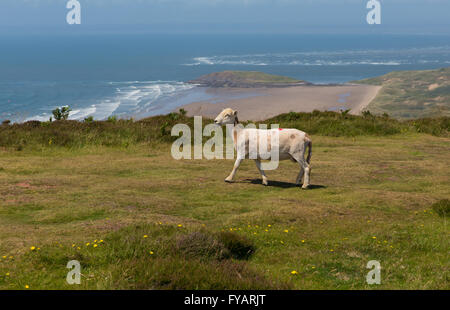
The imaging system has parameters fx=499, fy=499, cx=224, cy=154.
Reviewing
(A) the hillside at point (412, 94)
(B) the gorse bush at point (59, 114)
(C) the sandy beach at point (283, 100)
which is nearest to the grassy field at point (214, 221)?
(B) the gorse bush at point (59, 114)

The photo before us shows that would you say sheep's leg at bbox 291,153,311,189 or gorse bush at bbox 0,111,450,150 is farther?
gorse bush at bbox 0,111,450,150

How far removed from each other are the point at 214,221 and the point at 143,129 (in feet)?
59.9

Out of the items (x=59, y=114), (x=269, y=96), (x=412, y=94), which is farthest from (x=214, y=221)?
(x=412, y=94)

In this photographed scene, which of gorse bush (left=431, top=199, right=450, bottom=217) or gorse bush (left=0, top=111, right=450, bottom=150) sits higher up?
gorse bush (left=0, top=111, right=450, bottom=150)

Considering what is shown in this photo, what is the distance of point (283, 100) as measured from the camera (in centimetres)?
8856

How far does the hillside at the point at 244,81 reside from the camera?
114 meters

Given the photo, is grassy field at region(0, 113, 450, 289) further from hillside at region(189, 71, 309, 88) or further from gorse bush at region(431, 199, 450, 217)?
hillside at region(189, 71, 309, 88)

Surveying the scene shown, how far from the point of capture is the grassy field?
8.23 m

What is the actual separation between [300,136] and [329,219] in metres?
5.25

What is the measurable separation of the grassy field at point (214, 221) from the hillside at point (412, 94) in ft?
177

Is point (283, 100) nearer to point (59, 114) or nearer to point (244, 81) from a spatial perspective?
point (244, 81)

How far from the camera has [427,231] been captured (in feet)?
37.8

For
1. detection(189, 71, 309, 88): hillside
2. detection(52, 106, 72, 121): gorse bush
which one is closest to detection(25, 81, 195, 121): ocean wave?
detection(189, 71, 309, 88): hillside

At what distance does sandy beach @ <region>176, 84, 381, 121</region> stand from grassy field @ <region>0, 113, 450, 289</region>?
147ft
